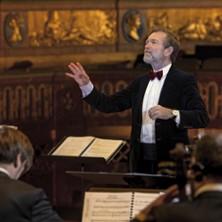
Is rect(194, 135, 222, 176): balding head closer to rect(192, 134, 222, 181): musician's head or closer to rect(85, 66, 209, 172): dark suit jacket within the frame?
rect(192, 134, 222, 181): musician's head

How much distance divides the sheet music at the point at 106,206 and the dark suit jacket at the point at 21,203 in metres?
0.93

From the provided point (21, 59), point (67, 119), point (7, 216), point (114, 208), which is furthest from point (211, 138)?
point (21, 59)

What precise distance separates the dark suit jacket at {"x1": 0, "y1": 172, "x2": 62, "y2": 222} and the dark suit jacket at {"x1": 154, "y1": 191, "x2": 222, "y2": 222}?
68 cm

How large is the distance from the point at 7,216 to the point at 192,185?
2.81ft

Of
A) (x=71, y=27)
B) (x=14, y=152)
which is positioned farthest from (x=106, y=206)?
(x=71, y=27)

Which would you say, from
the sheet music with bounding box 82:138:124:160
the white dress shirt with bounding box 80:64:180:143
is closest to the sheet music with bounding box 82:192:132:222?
the sheet music with bounding box 82:138:124:160

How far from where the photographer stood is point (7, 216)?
348 cm

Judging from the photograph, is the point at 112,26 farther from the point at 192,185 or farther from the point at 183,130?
the point at 192,185

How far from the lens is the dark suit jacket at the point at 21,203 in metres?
3.47

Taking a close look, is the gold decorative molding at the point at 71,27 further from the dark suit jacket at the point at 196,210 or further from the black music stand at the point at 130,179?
the dark suit jacket at the point at 196,210

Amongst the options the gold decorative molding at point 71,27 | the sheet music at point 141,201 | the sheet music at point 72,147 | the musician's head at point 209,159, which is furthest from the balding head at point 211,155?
the gold decorative molding at point 71,27

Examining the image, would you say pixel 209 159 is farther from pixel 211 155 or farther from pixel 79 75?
pixel 79 75

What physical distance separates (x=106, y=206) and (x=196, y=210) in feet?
5.07

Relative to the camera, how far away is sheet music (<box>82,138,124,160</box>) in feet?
17.2
